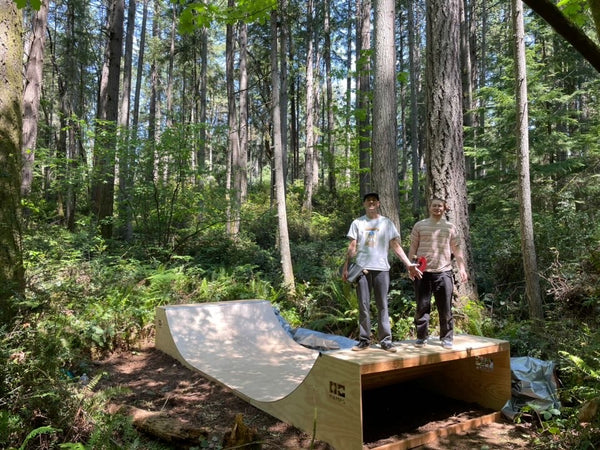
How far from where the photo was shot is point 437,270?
15.7 feet

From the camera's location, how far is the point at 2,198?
16.4 ft

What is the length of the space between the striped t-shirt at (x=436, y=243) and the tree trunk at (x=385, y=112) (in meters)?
3.42

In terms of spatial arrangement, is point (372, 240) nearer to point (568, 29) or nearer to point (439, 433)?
point (439, 433)

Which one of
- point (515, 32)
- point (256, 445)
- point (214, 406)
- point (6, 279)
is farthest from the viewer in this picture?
point (515, 32)

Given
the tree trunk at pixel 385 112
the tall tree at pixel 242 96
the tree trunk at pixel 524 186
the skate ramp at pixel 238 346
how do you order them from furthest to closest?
1. the tall tree at pixel 242 96
2. the tree trunk at pixel 385 112
3. the tree trunk at pixel 524 186
4. the skate ramp at pixel 238 346

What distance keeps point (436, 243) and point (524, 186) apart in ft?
9.35

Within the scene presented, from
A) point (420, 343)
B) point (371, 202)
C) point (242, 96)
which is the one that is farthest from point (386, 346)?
point (242, 96)

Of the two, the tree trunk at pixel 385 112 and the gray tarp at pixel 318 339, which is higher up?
the tree trunk at pixel 385 112

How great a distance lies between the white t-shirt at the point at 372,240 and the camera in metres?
4.80

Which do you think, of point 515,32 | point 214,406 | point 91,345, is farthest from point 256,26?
point 214,406

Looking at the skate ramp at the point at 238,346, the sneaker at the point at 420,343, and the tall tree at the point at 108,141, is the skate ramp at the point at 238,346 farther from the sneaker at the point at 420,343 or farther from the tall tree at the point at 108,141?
the tall tree at the point at 108,141

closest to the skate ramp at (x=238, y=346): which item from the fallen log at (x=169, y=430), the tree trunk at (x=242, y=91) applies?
the fallen log at (x=169, y=430)

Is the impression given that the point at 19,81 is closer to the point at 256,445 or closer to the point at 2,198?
the point at 2,198

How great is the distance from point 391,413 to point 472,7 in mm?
21708
